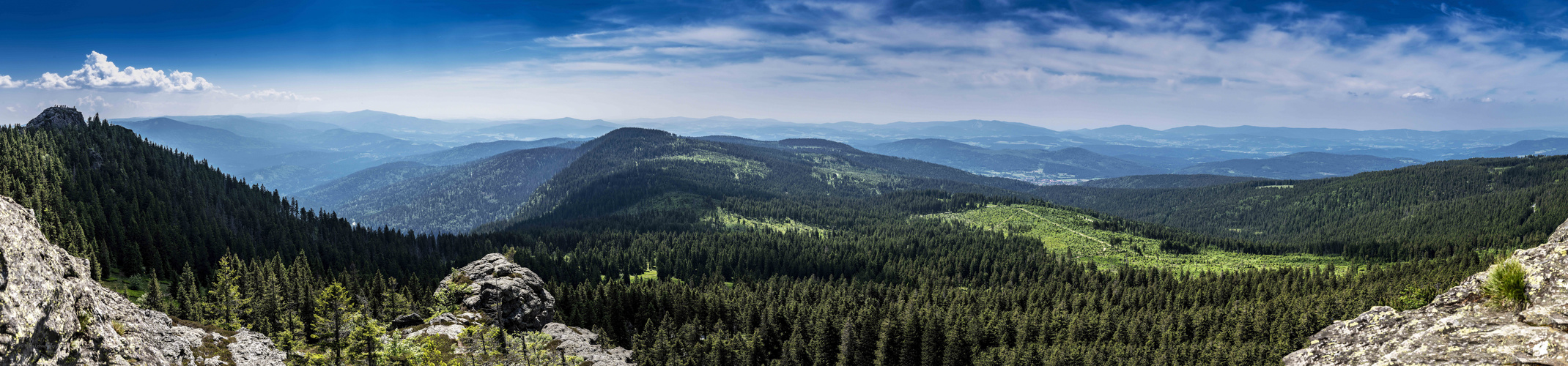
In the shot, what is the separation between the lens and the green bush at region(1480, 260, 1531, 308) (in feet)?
39.7

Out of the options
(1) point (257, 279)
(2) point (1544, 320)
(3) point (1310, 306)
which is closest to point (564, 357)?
(2) point (1544, 320)

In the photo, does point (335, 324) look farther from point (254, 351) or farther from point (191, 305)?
point (191, 305)

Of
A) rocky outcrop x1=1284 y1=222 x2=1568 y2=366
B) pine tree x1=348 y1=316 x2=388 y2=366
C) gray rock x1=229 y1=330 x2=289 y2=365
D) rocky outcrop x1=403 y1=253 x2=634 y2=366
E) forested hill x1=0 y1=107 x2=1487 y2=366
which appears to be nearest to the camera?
rocky outcrop x1=1284 y1=222 x2=1568 y2=366

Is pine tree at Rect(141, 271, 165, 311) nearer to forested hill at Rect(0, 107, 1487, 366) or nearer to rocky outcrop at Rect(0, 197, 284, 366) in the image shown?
forested hill at Rect(0, 107, 1487, 366)

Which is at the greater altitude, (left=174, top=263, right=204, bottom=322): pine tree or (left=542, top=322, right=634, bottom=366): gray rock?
(left=174, top=263, right=204, bottom=322): pine tree

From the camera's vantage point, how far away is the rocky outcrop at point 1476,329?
416 inches

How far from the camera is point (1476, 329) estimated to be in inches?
467

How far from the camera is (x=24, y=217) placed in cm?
2872

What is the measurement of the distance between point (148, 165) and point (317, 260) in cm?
10281

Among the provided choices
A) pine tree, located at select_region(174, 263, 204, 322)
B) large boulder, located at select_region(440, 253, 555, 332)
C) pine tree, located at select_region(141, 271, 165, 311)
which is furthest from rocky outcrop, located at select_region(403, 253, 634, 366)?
pine tree, located at select_region(141, 271, 165, 311)

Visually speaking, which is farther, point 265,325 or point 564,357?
point 265,325

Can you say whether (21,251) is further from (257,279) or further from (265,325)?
(257,279)

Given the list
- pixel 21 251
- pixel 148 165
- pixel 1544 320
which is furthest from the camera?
pixel 148 165

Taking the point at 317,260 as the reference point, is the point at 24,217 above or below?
above
